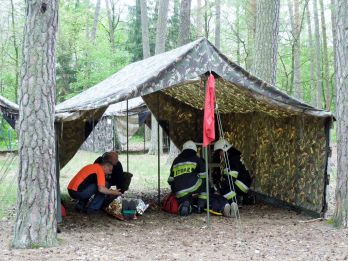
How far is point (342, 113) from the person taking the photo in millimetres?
6465

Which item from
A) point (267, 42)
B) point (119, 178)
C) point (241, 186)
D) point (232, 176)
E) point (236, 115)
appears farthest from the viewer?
point (236, 115)

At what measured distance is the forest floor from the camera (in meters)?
5.27

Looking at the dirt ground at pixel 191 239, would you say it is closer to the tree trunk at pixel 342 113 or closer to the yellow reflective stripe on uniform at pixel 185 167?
the tree trunk at pixel 342 113

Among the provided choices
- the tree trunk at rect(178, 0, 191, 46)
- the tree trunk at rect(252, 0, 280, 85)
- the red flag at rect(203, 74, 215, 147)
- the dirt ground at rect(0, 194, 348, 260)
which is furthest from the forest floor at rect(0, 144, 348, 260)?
the tree trunk at rect(178, 0, 191, 46)

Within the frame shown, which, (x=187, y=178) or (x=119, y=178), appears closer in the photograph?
(x=187, y=178)

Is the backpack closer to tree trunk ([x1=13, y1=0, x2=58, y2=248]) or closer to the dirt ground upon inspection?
the dirt ground

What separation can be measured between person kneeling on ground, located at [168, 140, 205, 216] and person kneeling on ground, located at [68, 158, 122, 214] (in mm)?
983

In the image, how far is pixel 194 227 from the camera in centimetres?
693

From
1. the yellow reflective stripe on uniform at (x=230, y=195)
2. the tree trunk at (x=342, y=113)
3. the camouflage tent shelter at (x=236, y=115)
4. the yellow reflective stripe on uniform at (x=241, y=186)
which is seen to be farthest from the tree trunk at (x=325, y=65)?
the tree trunk at (x=342, y=113)

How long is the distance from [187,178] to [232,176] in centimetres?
91

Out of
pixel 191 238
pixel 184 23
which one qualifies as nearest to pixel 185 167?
pixel 191 238

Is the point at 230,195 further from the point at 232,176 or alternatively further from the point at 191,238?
the point at 191,238

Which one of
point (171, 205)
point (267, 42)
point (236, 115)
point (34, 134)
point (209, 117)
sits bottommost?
point (171, 205)

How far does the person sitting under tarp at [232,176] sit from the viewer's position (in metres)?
8.29
